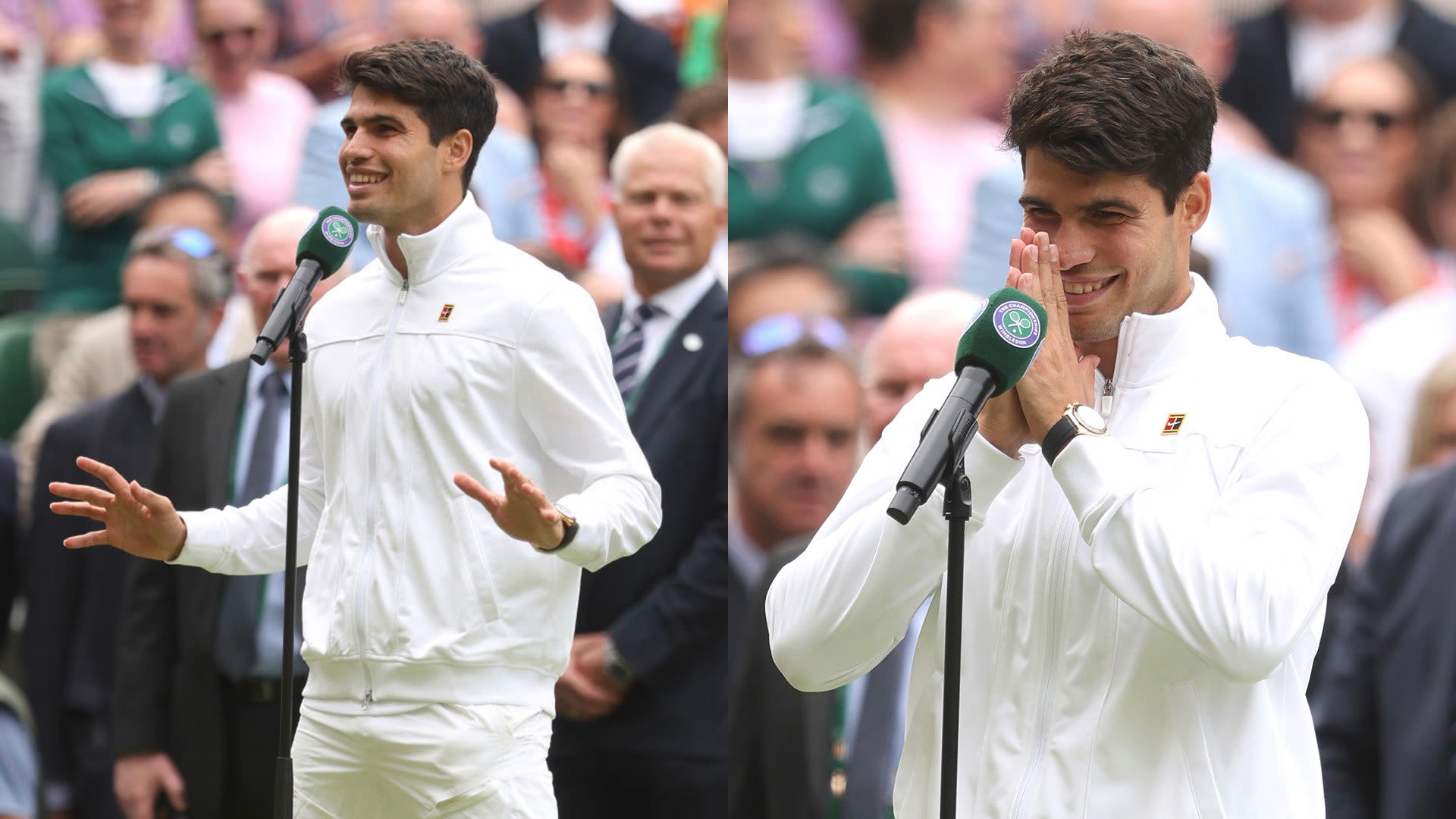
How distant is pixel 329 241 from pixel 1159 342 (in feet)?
3.48

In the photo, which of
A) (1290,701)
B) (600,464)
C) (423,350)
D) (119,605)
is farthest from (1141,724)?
(119,605)

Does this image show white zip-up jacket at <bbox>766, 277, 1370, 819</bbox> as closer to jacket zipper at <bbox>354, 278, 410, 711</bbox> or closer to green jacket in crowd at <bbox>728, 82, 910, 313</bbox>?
jacket zipper at <bbox>354, 278, 410, 711</bbox>

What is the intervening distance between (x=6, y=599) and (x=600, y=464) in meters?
2.19

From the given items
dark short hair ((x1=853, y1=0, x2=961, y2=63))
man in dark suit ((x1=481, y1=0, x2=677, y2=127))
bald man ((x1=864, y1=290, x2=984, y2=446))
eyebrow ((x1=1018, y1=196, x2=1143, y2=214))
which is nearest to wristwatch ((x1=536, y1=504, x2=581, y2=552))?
eyebrow ((x1=1018, y1=196, x2=1143, y2=214))

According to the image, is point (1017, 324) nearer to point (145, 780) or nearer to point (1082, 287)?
point (1082, 287)

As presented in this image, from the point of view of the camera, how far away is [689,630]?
3098 mm

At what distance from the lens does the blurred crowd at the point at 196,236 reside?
3.00 metres

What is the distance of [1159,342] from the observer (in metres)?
2.00

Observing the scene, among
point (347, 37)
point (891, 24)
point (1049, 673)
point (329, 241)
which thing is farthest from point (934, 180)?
point (1049, 673)

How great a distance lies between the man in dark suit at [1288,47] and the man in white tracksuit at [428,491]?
3109mm

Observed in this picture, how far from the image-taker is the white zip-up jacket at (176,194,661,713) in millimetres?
2383

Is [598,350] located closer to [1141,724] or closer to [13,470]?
[1141,724]

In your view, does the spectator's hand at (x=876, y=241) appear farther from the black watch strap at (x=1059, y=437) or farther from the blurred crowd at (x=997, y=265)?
the black watch strap at (x=1059, y=437)

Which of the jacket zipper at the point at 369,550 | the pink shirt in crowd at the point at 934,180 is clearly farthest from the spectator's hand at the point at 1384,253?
the jacket zipper at the point at 369,550
